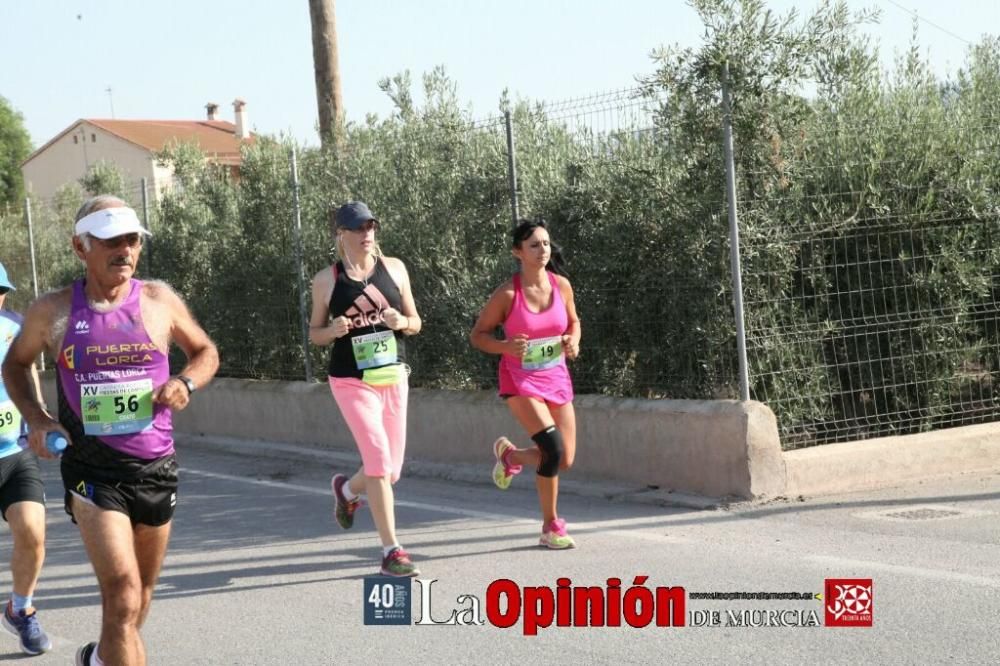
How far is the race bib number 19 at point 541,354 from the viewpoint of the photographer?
8.08m

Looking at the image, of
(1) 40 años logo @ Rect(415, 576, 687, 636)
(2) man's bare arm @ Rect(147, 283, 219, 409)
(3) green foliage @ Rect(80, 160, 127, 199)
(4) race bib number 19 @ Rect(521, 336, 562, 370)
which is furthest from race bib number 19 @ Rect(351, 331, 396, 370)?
(3) green foliage @ Rect(80, 160, 127, 199)

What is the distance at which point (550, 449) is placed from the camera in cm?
802

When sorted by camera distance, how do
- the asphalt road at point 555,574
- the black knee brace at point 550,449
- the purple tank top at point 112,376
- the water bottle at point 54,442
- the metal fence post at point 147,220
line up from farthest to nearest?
the metal fence post at point 147,220 < the black knee brace at point 550,449 < the asphalt road at point 555,574 < the purple tank top at point 112,376 < the water bottle at point 54,442

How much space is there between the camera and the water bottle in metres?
4.87

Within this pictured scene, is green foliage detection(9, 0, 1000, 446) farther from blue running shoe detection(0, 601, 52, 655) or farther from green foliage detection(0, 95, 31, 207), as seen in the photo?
green foliage detection(0, 95, 31, 207)

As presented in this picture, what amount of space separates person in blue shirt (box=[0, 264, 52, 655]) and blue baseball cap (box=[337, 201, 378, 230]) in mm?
1925

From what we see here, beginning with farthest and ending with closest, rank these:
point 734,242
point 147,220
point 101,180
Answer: point 101,180, point 147,220, point 734,242

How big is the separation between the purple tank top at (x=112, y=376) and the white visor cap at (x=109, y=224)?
0.85 ft

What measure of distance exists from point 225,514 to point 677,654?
505 cm

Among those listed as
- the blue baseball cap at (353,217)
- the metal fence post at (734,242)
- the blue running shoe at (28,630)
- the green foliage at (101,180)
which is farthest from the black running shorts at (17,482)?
the green foliage at (101,180)

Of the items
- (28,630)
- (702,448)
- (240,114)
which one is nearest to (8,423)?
(28,630)

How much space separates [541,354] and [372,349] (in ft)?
3.73

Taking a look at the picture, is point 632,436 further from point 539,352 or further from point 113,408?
point 113,408

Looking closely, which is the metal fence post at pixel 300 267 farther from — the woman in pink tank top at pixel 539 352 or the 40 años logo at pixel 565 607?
the 40 años logo at pixel 565 607
